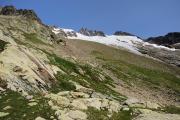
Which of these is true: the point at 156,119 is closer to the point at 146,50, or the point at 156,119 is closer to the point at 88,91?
the point at 88,91

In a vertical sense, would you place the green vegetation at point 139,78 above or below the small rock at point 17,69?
above

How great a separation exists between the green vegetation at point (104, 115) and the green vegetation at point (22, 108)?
359 centimetres

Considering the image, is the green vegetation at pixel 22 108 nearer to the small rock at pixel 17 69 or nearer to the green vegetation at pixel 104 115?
the green vegetation at pixel 104 115

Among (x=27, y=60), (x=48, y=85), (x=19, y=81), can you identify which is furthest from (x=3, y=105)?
(x=27, y=60)

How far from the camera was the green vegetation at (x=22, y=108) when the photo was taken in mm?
29078

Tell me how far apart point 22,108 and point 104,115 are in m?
7.31

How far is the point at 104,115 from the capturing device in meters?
31.8

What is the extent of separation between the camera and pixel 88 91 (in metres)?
41.6

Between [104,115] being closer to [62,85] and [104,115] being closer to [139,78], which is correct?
[62,85]

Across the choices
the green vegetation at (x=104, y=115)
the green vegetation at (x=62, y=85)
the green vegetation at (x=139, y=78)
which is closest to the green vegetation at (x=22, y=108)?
the green vegetation at (x=104, y=115)

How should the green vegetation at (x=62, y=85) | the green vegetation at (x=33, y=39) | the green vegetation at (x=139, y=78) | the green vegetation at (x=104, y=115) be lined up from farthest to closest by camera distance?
the green vegetation at (x=33, y=39) < the green vegetation at (x=139, y=78) < the green vegetation at (x=62, y=85) < the green vegetation at (x=104, y=115)

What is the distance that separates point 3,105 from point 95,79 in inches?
1295

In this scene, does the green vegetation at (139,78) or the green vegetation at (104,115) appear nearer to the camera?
the green vegetation at (104,115)

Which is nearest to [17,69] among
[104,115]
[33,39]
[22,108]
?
[22,108]
